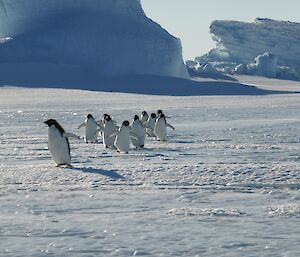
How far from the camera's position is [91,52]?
152ft

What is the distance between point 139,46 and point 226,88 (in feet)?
20.1

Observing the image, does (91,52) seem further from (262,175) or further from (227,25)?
(262,175)

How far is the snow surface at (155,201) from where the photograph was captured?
4.26 metres

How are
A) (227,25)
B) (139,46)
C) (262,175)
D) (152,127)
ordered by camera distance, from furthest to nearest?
1. (227,25)
2. (139,46)
3. (152,127)
4. (262,175)

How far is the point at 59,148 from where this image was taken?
27.0ft

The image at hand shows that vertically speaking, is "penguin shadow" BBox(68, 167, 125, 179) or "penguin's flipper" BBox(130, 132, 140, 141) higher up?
"penguin's flipper" BBox(130, 132, 140, 141)

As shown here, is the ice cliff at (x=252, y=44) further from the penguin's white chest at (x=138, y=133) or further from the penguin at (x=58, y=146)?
the penguin at (x=58, y=146)

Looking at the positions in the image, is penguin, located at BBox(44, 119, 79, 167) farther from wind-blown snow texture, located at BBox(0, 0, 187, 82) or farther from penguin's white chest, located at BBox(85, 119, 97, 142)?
wind-blown snow texture, located at BBox(0, 0, 187, 82)

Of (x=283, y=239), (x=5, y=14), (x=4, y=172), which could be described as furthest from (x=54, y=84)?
(x=283, y=239)

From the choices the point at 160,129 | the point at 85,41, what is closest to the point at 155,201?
the point at 160,129

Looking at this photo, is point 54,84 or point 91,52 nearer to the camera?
point 54,84

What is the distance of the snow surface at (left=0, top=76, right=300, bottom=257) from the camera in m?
4.26


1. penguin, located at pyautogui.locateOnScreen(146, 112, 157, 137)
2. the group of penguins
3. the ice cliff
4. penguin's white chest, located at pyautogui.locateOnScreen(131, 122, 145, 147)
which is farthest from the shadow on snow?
penguin's white chest, located at pyautogui.locateOnScreen(131, 122, 145, 147)

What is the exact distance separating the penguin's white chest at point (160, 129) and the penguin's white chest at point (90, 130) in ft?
3.40
